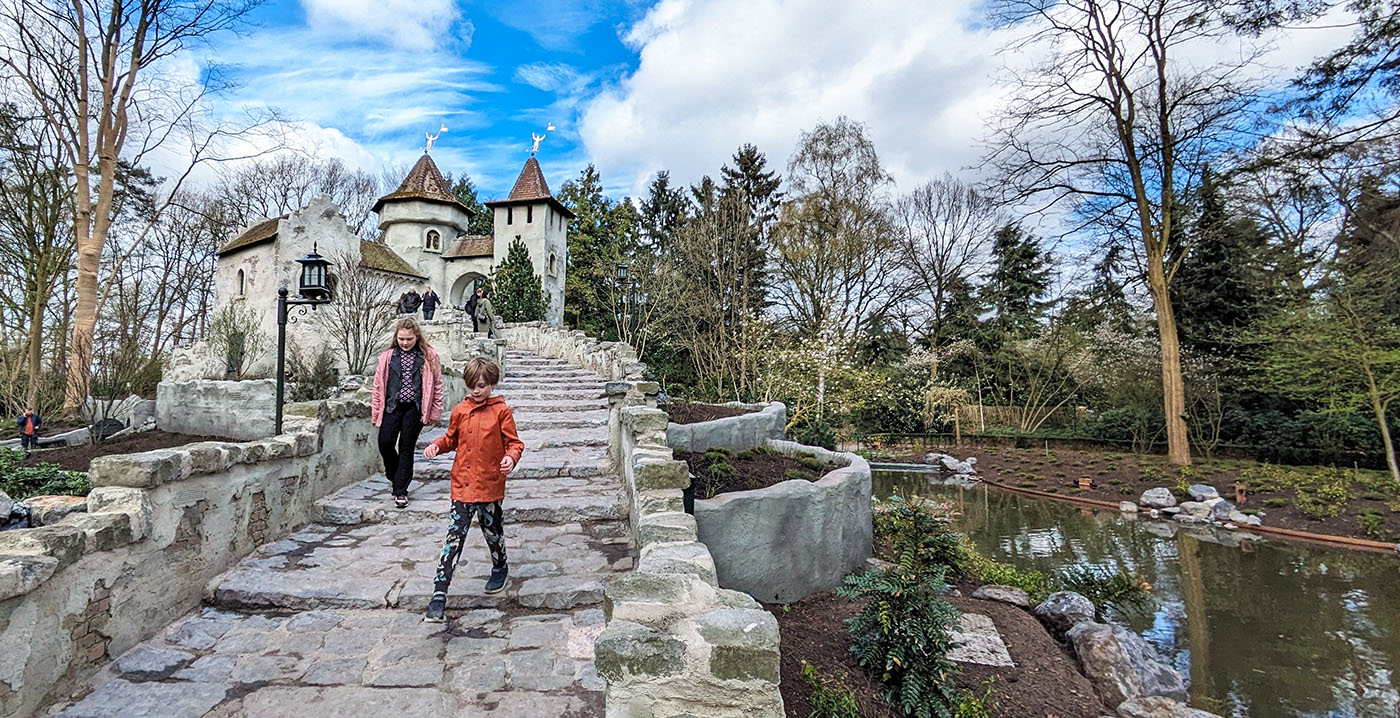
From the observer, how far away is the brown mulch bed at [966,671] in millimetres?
3521

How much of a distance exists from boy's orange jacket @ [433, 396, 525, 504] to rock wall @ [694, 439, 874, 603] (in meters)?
1.65

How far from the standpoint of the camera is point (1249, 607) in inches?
267

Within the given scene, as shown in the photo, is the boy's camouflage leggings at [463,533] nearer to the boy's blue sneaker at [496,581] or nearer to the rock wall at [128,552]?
the boy's blue sneaker at [496,581]

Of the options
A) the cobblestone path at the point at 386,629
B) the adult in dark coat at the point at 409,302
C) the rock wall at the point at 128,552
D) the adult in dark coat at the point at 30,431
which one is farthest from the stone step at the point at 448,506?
the adult in dark coat at the point at 409,302

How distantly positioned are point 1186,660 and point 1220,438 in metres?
15.1

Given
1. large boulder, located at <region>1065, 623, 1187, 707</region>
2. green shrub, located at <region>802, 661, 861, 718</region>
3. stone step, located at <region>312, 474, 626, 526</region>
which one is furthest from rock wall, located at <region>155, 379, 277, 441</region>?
large boulder, located at <region>1065, 623, 1187, 707</region>

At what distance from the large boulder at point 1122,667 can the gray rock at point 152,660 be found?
580 cm

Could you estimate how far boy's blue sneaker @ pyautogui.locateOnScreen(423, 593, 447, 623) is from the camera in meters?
3.23

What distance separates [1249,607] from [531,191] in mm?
27789

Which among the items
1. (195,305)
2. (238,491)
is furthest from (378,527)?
(195,305)

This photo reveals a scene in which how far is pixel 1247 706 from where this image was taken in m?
4.71

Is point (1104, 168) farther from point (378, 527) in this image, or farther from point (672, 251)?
point (378, 527)

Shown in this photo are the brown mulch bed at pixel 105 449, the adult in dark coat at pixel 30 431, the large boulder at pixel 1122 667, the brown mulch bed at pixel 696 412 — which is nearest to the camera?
the large boulder at pixel 1122 667

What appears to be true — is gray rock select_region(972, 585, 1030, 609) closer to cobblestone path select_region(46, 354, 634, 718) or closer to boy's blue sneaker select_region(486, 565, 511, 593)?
cobblestone path select_region(46, 354, 634, 718)
